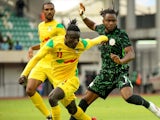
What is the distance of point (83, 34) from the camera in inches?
1774

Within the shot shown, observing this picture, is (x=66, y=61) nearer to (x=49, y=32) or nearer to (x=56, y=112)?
(x=56, y=112)

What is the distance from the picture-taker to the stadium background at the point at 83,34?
1443 inches

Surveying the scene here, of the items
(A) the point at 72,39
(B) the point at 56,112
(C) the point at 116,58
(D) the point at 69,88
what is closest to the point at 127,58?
(C) the point at 116,58

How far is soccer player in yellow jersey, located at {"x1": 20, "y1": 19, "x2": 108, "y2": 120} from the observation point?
11.4 m

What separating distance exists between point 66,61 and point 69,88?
499mm

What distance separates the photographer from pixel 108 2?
4325 cm

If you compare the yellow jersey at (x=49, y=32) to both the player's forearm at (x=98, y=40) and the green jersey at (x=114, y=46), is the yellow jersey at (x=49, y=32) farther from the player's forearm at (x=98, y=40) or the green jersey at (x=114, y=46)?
the player's forearm at (x=98, y=40)

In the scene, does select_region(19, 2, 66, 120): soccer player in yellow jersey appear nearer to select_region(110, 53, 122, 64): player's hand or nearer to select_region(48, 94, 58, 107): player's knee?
select_region(48, 94, 58, 107): player's knee

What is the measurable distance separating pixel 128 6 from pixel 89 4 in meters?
7.10

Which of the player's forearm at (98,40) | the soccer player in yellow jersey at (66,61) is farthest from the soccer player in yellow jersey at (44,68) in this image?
the player's forearm at (98,40)

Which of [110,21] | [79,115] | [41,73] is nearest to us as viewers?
[79,115]

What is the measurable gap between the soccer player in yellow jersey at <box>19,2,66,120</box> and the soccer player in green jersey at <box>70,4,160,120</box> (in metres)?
1.36

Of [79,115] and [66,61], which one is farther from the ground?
[66,61]

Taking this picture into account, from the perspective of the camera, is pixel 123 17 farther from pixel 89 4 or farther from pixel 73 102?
pixel 73 102
